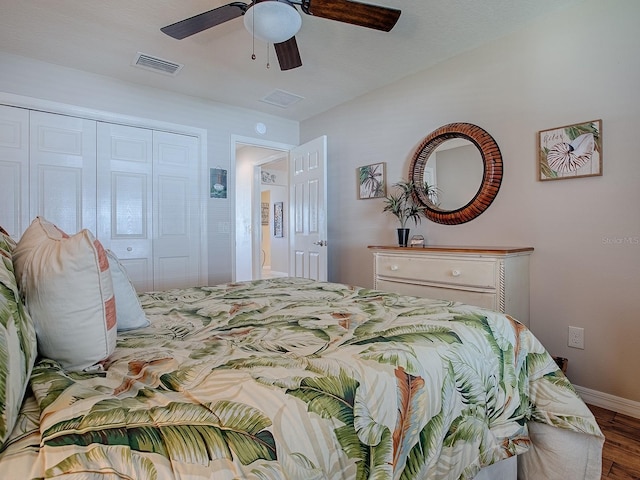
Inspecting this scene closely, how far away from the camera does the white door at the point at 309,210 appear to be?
379 cm

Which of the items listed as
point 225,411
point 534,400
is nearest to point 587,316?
point 534,400

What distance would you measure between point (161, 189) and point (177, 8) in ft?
5.88

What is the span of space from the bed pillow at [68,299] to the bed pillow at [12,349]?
0.05 metres

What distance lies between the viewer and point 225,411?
654 mm

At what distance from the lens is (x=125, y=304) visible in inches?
47.1

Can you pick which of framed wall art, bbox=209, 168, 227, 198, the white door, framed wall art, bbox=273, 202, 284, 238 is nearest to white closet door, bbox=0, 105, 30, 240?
framed wall art, bbox=209, 168, 227, 198

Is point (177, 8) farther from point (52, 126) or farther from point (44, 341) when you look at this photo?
point (44, 341)

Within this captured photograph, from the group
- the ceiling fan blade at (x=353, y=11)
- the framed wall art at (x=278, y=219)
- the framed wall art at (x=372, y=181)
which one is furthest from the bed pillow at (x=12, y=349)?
the framed wall art at (x=278, y=219)

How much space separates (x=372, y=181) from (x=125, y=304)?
280cm

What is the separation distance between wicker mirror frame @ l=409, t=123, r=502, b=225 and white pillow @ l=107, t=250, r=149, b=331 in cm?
239

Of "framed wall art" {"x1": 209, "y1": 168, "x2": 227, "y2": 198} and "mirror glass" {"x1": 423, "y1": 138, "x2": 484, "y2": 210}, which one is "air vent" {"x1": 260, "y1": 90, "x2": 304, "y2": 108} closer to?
"framed wall art" {"x1": 209, "y1": 168, "x2": 227, "y2": 198}

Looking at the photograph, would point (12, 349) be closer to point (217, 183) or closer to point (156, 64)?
point (156, 64)

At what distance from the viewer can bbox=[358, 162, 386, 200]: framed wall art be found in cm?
351

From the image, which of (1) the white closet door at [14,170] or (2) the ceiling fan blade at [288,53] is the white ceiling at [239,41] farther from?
(1) the white closet door at [14,170]
